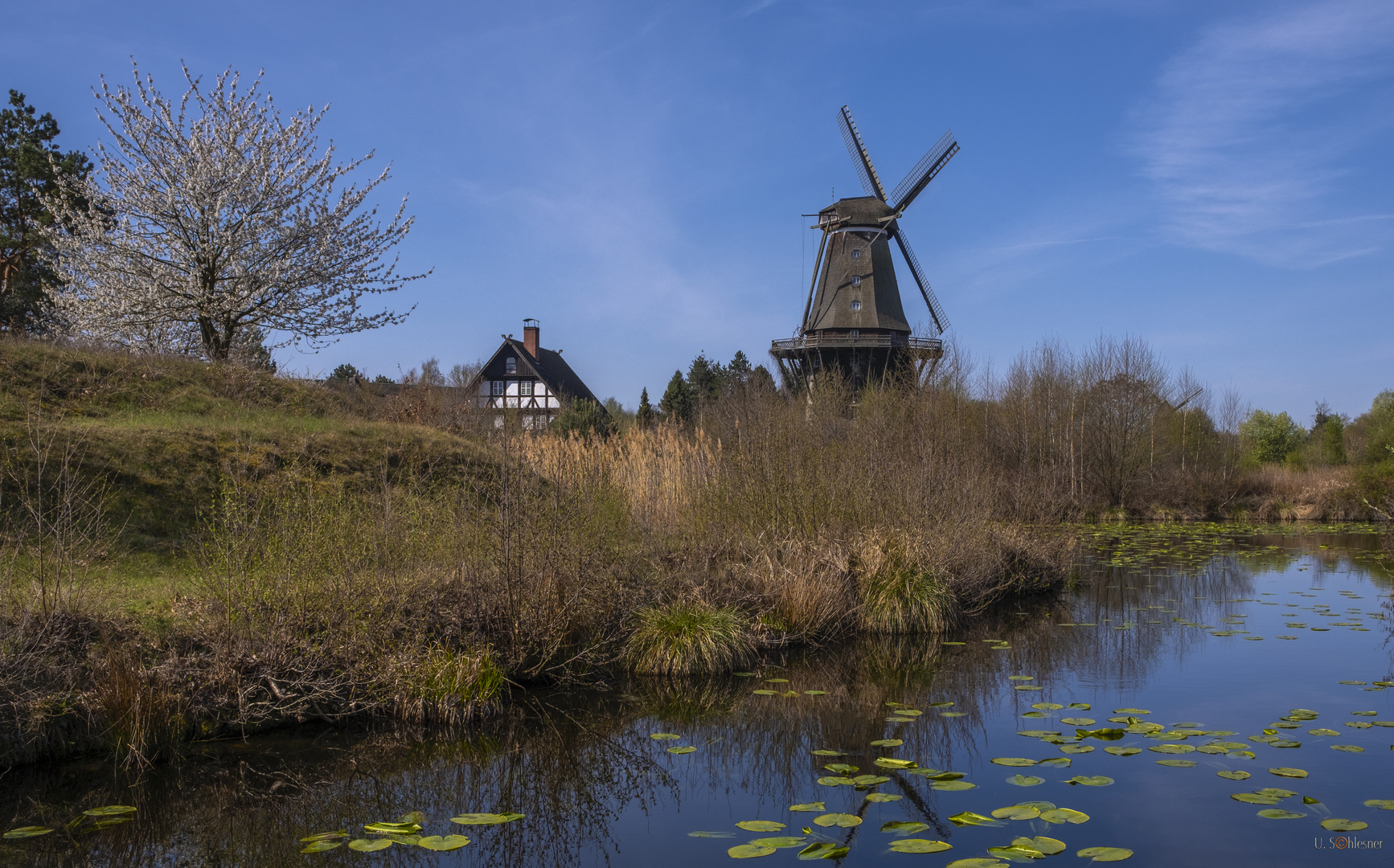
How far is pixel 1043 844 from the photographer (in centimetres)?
392

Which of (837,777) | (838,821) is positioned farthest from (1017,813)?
(837,777)

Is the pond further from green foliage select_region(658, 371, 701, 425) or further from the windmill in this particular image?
green foliage select_region(658, 371, 701, 425)

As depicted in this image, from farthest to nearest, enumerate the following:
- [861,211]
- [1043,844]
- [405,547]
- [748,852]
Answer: [861,211], [405,547], [748,852], [1043,844]

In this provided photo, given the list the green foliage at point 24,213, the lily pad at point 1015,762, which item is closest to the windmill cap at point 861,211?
the green foliage at point 24,213

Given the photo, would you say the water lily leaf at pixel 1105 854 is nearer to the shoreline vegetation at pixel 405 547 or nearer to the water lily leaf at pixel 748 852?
the water lily leaf at pixel 748 852

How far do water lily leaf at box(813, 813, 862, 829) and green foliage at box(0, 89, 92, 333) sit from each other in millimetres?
25788

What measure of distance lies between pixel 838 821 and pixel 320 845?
7.76 feet

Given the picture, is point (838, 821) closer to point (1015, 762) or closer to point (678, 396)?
point (1015, 762)

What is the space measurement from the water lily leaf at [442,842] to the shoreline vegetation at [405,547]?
1.87m

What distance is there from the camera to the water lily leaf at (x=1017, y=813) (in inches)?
168

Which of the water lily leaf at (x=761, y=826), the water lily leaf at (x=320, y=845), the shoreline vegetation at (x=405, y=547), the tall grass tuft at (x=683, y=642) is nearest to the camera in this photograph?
the water lily leaf at (x=320, y=845)

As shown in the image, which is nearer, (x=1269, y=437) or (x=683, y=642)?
(x=683, y=642)

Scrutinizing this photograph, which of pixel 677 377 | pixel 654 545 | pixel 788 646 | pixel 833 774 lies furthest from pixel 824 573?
pixel 677 377

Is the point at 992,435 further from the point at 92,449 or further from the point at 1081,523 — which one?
the point at 92,449
